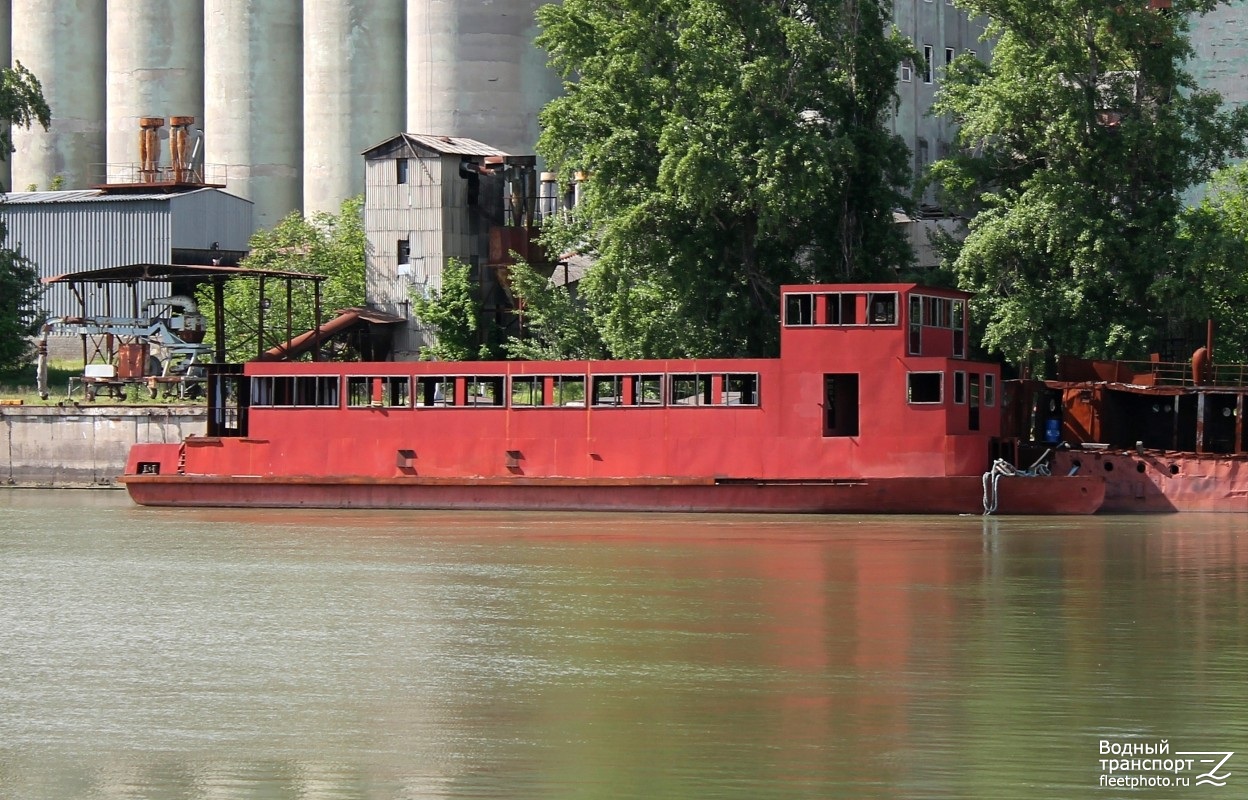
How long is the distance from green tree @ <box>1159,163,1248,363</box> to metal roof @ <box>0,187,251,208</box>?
30470 millimetres

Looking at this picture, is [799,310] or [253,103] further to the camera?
[253,103]

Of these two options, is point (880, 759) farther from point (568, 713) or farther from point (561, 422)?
point (561, 422)

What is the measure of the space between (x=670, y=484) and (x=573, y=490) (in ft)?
7.07

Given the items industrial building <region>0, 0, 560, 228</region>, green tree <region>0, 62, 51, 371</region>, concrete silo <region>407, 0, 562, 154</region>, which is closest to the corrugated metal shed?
green tree <region>0, 62, 51, 371</region>

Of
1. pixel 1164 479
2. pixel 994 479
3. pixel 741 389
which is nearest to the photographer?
pixel 994 479

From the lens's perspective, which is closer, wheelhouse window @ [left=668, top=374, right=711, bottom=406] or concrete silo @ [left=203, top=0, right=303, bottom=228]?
wheelhouse window @ [left=668, top=374, right=711, bottom=406]

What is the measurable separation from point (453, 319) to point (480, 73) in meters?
11.3

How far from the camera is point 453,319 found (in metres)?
54.2

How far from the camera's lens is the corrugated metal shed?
59344mm

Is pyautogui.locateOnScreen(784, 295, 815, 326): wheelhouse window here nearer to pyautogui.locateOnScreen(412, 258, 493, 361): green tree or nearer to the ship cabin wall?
the ship cabin wall

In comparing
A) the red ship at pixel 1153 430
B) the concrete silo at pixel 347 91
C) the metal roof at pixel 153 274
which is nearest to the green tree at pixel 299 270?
the concrete silo at pixel 347 91

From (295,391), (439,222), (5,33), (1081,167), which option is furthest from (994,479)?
(5,33)

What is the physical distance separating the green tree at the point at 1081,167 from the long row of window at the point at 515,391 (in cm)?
792

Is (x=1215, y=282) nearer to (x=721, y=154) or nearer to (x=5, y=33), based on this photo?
(x=721, y=154)
